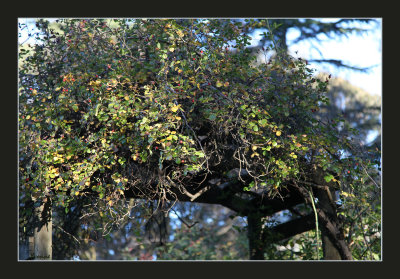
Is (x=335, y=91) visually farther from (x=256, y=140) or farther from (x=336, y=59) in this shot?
(x=256, y=140)

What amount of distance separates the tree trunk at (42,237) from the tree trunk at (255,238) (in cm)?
308

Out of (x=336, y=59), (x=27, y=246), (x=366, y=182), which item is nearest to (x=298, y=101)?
(x=366, y=182)

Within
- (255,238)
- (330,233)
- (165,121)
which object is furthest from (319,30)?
(165,121)

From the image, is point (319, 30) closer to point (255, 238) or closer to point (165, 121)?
point (255, 238)

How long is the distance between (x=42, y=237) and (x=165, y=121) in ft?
7.14

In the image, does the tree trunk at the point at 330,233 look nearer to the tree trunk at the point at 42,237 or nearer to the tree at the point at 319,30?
the tree trunk at the point at 42,237

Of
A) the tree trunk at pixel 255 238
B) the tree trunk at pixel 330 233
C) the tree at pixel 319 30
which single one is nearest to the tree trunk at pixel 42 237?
the tree trunk at pixel 255 238

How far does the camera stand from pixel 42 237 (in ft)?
17.7

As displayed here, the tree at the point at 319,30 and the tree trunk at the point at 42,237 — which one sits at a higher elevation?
the tree at the point at 319,30

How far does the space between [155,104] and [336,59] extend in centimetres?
845

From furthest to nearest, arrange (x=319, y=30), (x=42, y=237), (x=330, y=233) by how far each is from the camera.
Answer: (x=319, y=30) → (x=330, y=233) → (x=42, y=237)

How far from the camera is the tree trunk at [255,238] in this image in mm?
7141

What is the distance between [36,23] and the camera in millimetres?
5359

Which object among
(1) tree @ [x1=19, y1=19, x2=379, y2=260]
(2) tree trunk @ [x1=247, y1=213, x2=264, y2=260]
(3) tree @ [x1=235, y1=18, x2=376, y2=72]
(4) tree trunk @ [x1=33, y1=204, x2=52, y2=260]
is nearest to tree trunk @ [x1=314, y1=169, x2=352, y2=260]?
(1) tree @ [x1=19, y1=19, x2=379, y2=260]
